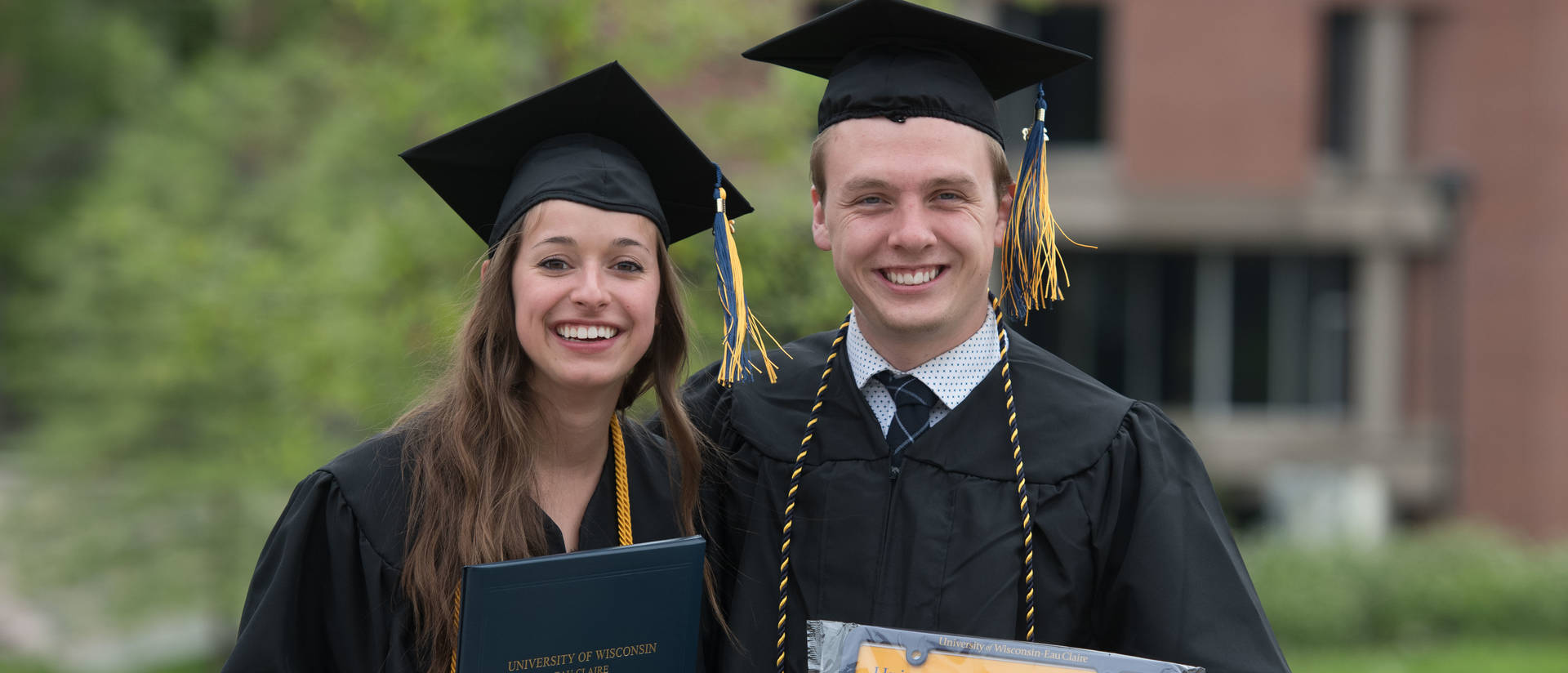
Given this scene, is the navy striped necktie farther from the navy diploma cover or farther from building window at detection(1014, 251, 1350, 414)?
building window at detection(1014, 251, 1350, 414)

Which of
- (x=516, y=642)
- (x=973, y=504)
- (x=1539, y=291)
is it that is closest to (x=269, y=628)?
(x=516, y=642)

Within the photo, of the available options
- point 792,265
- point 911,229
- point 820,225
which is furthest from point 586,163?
point 792,265

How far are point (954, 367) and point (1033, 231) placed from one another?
335mm

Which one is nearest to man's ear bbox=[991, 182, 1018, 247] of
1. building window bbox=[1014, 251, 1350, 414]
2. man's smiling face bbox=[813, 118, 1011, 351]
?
man's smiling face bbox=[813, 118, 1011, 351]

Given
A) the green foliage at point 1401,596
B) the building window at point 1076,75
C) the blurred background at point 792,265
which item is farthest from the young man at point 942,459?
the building window at point 1076,75

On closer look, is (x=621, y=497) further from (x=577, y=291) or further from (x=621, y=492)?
(x=577, y=291)

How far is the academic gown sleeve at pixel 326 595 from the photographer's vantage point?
2301mm

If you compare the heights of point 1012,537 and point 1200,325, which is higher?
point 1200,325

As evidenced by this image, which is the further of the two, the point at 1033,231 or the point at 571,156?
the point at 1033,231

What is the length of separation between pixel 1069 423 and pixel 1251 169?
1240 centimetres

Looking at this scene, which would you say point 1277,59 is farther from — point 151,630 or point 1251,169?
point 151,630

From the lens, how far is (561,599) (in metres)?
2.21

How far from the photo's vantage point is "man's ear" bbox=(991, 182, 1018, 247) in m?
2.61

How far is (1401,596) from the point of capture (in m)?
9.71
